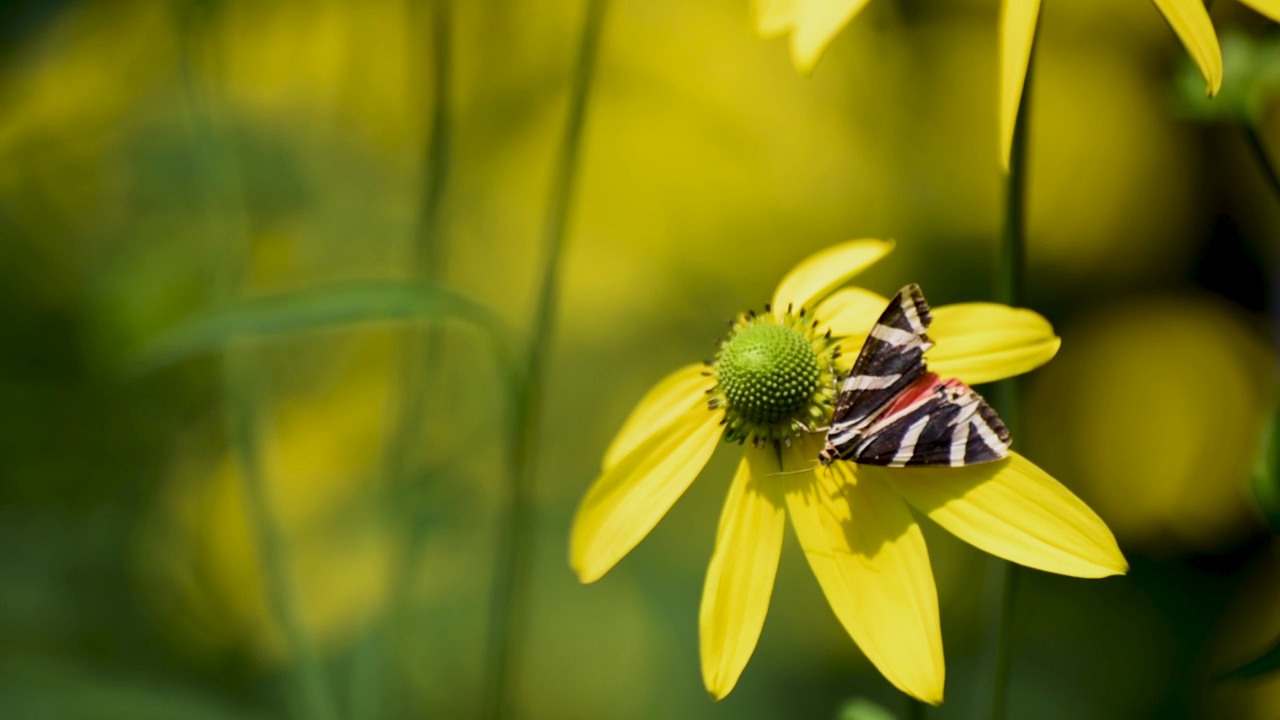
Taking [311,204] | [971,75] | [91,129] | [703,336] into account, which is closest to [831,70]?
[971,75]

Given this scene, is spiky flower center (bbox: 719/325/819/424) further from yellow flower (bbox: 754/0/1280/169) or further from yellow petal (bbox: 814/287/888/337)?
yellow flower (bbox: 754/0/1280/169)

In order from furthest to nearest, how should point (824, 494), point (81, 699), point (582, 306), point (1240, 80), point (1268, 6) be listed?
point (582, 306)
point (81, 699)
point (1240, 80)
point (824, 494)
point (1268, 6)

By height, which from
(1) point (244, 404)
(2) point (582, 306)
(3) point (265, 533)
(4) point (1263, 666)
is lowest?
(4) point (1263, 666)

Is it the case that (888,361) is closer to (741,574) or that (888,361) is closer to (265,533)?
(741,574)

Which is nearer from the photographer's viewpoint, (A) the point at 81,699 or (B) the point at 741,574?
(B) the point at 741,574

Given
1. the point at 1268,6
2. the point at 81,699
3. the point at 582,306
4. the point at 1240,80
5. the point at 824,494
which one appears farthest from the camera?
the point at 582,306

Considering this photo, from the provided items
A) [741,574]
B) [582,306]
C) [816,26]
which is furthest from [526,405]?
[582,306]
